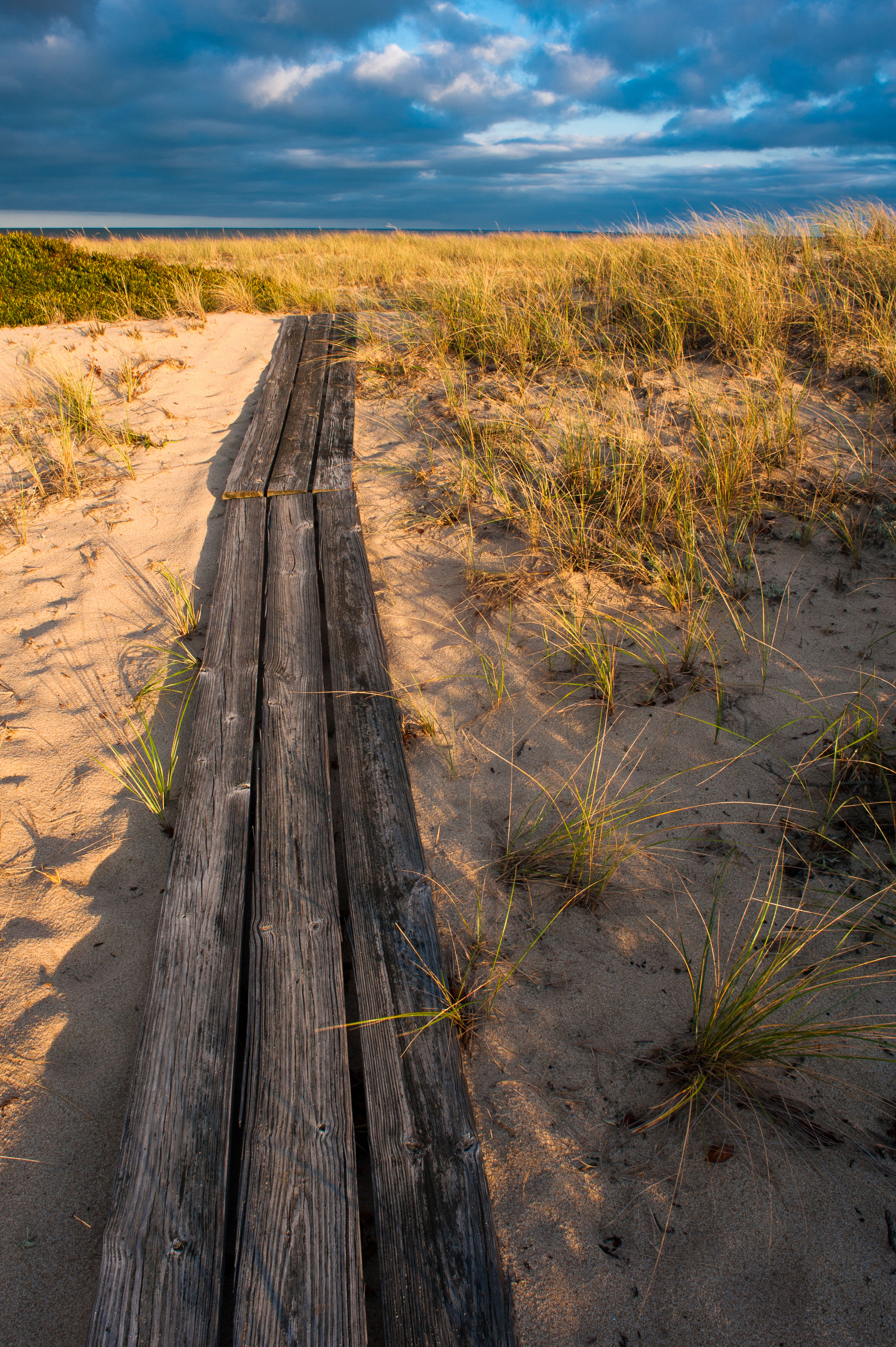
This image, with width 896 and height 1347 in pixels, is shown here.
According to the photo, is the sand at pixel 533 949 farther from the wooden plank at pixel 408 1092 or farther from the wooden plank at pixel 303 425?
the wooden plank at pixel 303 425

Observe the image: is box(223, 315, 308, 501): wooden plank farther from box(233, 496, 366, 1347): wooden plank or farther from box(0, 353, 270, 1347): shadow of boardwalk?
box(0, 353, 270, 1347): shadow of boardwalk

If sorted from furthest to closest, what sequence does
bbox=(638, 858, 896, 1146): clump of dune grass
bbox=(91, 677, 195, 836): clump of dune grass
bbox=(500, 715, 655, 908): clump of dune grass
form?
bbox=(91, 677, 195, 836): clump of dune grass → bbox=(500, 715, 655, 908): clump of dune grass → bbox=(638, 858, 896, 1146): clump of dune grass

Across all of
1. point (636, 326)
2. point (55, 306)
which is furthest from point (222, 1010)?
point (55, 306)

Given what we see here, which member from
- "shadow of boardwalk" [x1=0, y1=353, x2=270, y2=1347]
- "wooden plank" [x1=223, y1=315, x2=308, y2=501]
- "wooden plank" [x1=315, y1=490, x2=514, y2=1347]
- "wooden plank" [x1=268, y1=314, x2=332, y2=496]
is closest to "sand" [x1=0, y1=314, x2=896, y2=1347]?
"shadow of boardwalk" [x1=0, y1=353, x2=270, y2=1347]

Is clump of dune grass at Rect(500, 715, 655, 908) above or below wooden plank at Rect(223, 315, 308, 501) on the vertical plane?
below

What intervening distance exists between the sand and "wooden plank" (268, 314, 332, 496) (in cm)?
59

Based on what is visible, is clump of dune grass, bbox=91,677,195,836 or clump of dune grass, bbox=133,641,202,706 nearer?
clump of dune grass, bbox=91,677,195,836

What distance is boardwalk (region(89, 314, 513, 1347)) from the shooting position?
1114 mm

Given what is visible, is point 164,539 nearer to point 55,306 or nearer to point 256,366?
point 256,366

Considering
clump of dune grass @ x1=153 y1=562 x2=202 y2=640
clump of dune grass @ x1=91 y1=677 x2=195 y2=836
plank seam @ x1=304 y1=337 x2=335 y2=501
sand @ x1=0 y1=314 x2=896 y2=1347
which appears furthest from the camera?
plank seam @ x1=304 y1=337 x2=335 y2=501

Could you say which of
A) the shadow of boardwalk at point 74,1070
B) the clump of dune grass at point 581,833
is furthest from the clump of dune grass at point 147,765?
the clump of dune grass at point 581,833

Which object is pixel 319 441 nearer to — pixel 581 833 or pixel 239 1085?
pixel 581 833

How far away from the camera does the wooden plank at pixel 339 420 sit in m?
3.87

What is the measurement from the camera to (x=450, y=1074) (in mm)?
1401
